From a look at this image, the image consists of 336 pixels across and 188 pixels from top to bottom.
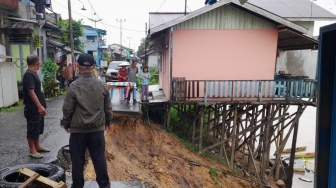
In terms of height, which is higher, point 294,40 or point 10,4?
point 10,4

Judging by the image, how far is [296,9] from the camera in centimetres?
1745

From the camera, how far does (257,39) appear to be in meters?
10.9

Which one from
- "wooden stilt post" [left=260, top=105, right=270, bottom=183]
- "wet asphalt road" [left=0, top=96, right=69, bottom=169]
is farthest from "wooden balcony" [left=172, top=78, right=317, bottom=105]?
"wet asphalt road" [left=0, top=96, right=69, bottom=169]

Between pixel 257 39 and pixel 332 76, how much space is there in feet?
30.0

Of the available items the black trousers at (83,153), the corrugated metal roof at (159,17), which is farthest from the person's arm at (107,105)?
the corrugated metal roof at (159,17)

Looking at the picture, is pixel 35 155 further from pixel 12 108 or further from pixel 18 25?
pixel 18 25

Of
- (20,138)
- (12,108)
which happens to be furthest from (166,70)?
(20,138)

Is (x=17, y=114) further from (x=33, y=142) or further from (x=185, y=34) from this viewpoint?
(x=185, y=34)

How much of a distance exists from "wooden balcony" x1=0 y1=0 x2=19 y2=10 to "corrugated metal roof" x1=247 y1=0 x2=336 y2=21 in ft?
40.4

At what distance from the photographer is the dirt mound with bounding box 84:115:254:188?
24.0ft

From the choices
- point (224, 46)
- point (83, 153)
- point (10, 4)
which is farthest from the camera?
point (10, 4)

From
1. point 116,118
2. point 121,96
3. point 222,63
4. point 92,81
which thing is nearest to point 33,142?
point 92,81

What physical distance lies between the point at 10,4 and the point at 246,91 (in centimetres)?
1140

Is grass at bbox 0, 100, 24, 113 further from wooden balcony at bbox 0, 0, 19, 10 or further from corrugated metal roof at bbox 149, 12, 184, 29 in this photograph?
corrugated metal roof at bbox 149, 12, 184, 29
